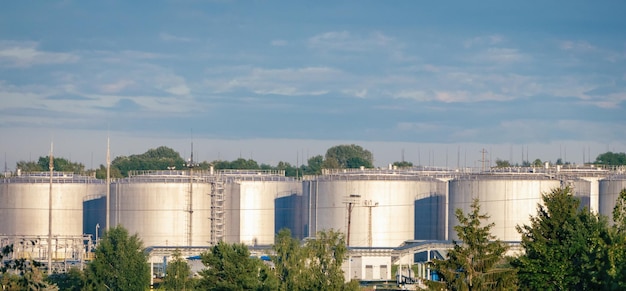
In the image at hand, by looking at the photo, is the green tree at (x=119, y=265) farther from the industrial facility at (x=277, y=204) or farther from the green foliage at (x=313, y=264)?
the industrial facility at (x=277, y=204)

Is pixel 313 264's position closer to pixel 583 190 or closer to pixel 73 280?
pixel 73 280

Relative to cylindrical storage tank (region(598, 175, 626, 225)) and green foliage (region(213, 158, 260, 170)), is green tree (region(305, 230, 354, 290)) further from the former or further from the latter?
green foliage (region(213, 158, 260, 170))

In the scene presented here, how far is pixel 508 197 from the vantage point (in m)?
108

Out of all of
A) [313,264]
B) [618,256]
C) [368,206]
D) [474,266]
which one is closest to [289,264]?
Result: [313,264]

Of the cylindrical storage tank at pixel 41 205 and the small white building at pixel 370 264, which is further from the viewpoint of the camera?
the cylindrical storage tank at pixel 41 205

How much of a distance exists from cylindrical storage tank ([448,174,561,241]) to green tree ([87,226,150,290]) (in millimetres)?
46711

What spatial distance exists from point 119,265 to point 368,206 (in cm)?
4742

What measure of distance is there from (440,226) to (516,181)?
42.0ft

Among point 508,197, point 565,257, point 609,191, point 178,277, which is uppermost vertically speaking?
point 609,191

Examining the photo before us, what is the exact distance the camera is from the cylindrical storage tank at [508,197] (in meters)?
107

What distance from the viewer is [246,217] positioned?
119812 mm

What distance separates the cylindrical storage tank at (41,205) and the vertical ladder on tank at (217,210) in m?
15.1

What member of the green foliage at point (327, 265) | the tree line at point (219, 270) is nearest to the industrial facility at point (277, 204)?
the tree line at point (219, 270)

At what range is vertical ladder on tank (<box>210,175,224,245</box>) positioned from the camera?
11481 centimetres
